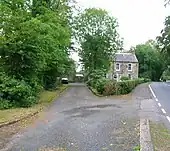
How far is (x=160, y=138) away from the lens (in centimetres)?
909

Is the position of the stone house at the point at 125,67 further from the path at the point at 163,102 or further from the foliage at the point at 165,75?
the path at the point at 163,102

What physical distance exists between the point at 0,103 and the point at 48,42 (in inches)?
215

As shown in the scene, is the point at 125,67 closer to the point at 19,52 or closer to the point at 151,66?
the point at 151,66

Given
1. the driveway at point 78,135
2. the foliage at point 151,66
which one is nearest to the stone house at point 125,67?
the foliage at point 151,66

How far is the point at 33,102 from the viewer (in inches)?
770

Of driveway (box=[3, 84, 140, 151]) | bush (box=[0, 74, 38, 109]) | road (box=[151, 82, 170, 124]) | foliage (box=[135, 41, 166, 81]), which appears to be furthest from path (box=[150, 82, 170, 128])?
foliage (box=[135, 41, 166, 81])

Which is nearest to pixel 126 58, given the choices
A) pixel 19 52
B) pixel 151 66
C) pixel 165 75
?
pixel 151 66

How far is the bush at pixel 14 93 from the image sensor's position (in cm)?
1797

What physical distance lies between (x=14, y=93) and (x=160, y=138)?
1087cm

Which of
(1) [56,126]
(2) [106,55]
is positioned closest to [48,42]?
(1) [56,126]

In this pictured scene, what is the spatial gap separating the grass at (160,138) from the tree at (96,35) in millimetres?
48045

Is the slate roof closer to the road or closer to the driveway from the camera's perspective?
the road

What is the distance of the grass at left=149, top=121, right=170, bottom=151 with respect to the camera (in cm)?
792

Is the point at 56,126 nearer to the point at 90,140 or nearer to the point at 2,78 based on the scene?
the point at 90,140
